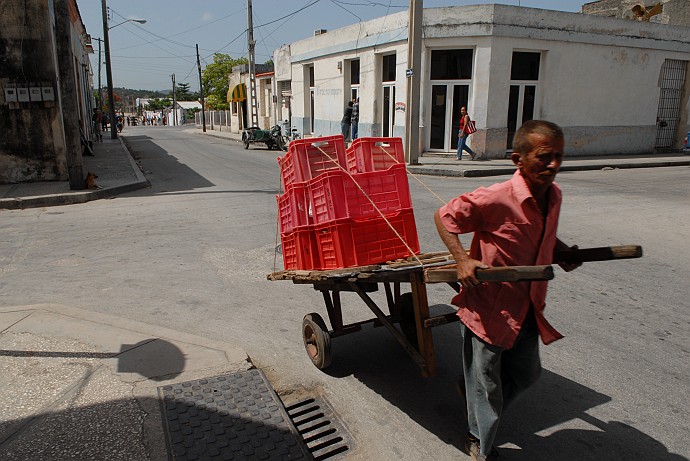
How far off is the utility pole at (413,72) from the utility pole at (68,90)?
365 inches

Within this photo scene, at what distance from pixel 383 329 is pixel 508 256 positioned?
2.37 meters

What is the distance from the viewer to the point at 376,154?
4.11 metres

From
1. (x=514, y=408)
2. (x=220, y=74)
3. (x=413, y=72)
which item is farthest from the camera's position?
(x=220, y=74)

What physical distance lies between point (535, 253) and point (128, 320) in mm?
3627

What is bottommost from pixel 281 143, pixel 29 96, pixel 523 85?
pixel 281 143

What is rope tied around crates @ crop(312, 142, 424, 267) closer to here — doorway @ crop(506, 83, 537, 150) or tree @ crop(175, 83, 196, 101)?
doorway @ crop(506, 83, 537, 150)

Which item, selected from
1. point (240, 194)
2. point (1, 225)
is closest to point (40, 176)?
point (1, 225)

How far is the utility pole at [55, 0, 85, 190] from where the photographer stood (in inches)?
→ 421

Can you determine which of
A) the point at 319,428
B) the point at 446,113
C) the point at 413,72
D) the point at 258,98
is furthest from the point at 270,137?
the point at 319,428

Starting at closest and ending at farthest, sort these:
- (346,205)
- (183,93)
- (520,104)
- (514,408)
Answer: (514,408) → (346,205) → (520,104) → (183,93)

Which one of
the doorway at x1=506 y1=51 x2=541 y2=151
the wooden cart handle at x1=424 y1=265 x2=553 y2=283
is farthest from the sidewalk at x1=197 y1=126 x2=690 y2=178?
the wooden cart handle at x1=424 y1=265 x2=553 y2=283

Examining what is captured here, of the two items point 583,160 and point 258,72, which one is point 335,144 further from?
point 258,72

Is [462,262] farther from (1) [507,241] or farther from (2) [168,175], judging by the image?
(2) [168,175]

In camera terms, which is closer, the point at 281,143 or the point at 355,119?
the point at 355,119
